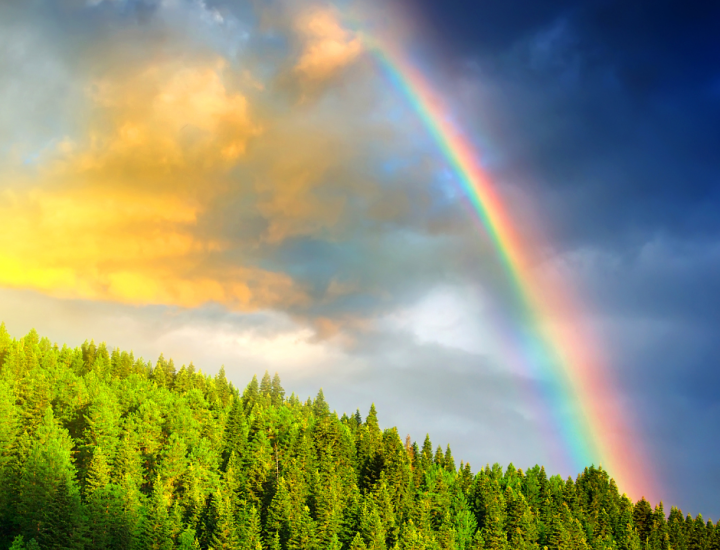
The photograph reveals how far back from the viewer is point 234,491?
141250 millimetres

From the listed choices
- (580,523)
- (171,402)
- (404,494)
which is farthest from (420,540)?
(171,402)

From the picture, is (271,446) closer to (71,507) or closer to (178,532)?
Answer: (178,532)

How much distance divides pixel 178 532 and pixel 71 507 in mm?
18183

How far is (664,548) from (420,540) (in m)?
101

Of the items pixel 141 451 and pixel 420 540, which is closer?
pixel 420 540

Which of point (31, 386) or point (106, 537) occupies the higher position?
point (31, 386)

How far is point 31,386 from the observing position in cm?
15412

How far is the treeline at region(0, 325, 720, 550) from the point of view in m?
107

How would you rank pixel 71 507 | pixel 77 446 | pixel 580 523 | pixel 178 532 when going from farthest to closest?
pixel 580 523, pixel 77 446, pixel 178 532, pixel 71 507

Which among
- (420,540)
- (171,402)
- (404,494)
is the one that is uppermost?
(171,402)

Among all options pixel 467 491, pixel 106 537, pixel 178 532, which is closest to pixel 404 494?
pixel 467 491

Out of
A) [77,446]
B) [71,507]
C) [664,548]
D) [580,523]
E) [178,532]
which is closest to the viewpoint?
[71,507]

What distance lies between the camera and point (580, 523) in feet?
547

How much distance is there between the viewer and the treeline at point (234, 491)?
351 feet
